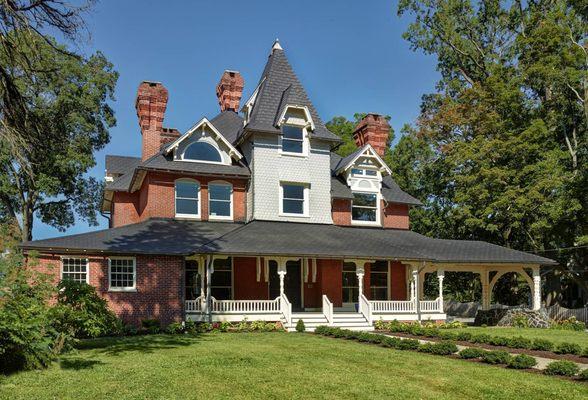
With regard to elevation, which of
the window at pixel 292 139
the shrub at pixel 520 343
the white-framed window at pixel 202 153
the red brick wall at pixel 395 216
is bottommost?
the shrub at pixel 520 343

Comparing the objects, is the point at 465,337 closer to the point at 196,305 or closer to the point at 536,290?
the point at 196,305

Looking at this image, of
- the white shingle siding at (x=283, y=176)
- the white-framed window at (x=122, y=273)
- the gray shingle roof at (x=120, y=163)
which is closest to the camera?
the white-framed window at (x=122, y=273)

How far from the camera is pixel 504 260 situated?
89.1 ft

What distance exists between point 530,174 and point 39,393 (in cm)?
3148

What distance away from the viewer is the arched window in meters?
27.2

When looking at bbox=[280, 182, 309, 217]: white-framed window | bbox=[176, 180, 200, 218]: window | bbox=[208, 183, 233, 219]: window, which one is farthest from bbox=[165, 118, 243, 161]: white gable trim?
bbox=[280, 182, 309, 217]: white-framed window

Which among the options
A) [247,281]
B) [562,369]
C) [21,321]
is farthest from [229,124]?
[562,369]

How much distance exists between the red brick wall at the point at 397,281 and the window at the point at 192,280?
10.1 meters

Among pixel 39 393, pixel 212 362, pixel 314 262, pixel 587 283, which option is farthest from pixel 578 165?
pixel 39 393

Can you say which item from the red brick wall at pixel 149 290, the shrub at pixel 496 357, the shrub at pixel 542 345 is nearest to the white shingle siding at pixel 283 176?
the red brick wall at pixel 149 290

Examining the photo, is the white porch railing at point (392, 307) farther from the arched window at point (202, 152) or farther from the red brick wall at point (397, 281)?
the arched window at point (202, 152)

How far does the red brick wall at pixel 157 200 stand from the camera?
26328 millimetres

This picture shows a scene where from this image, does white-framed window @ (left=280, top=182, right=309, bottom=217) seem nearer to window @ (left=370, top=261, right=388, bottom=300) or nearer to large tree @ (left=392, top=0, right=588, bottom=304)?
window @ (left=370, top=261, right=388, bottom=300)

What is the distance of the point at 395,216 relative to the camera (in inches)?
1262
